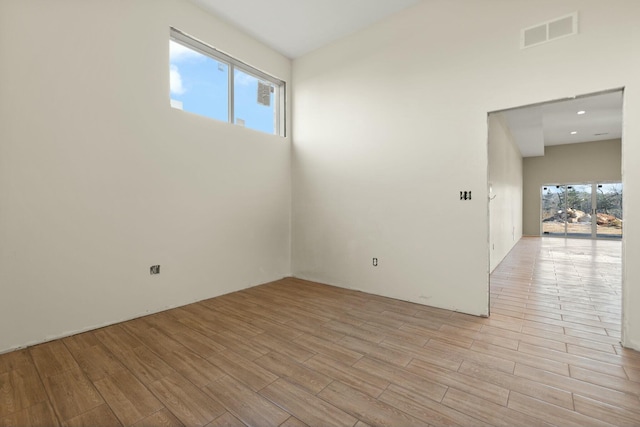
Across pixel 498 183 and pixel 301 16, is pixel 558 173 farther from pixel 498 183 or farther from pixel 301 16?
pixel 301 16

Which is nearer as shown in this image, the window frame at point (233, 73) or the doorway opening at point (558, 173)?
the window frame at point (233, 73)

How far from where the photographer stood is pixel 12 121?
2.29m

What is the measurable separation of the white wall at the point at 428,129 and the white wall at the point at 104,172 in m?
1.28

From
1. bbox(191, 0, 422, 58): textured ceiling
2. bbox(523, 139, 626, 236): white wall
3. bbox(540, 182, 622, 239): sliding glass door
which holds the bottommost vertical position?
bbox(540, 182, 622, 239): sliding glass door

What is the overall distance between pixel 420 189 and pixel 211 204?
8.64ft

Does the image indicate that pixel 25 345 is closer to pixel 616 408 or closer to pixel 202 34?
pixel 202 34

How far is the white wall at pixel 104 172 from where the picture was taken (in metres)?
2.33

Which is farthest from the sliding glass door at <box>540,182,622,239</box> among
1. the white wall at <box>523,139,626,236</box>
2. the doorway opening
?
the white wall at <box>523,139,626,236</box>

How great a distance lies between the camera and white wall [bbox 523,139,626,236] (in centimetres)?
934

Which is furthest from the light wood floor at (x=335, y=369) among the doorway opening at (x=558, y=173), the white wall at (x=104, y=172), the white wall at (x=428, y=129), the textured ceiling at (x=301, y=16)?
the textured ceiling at (x=301, y=16)

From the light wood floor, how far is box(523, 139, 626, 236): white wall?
8.87 m

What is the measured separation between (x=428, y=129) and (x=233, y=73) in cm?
276

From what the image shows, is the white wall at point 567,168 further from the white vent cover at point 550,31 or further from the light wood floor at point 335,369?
the white vent cover at point 550,31

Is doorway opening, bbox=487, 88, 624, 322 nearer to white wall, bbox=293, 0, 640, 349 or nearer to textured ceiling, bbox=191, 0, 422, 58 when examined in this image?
white wall, bbox=293, 0, 640, 349
